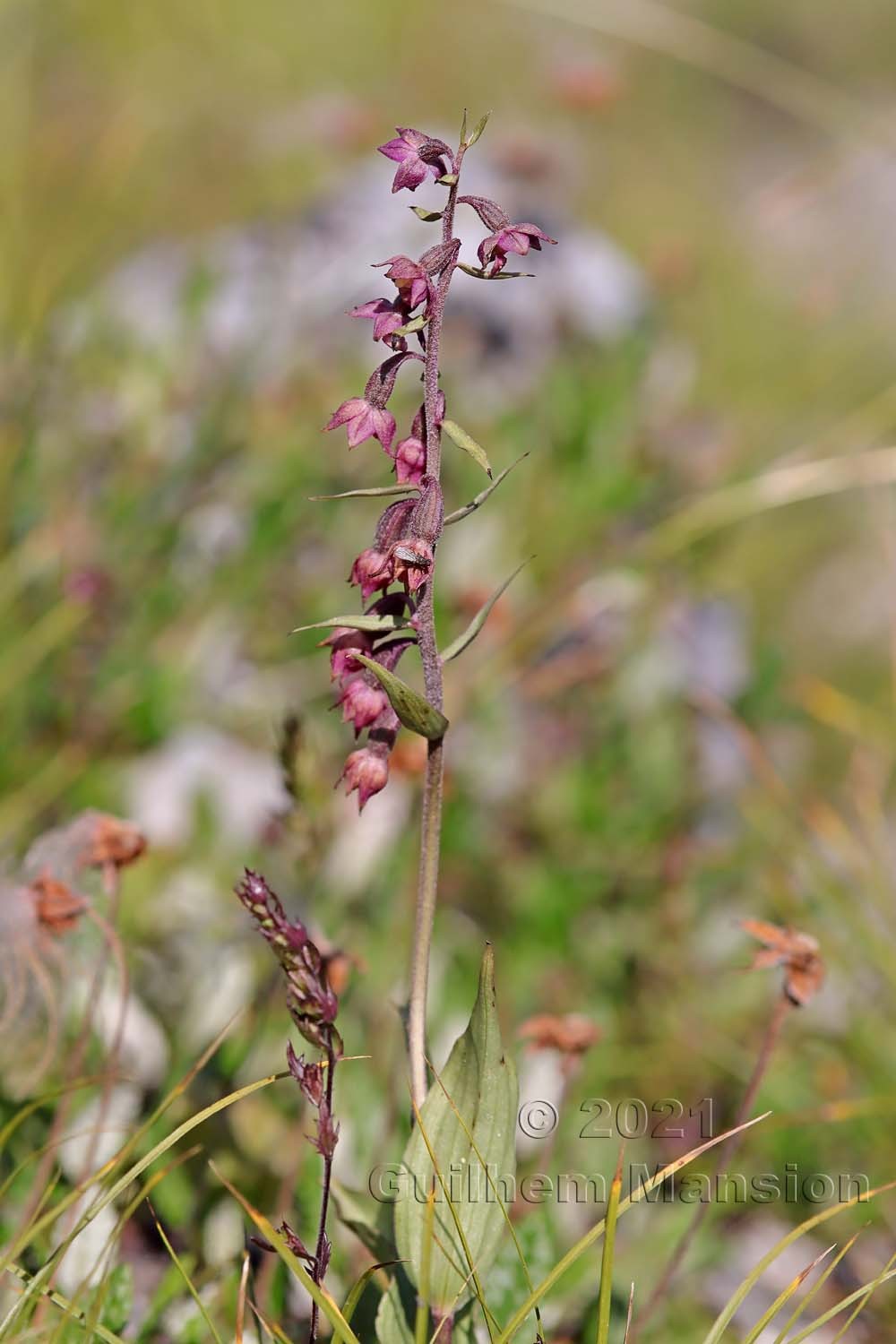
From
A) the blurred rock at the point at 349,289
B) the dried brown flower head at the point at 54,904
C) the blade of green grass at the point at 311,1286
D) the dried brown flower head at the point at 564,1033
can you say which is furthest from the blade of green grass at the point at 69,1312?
the blurred rock at the point at 349,289

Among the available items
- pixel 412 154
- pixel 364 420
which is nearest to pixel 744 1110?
pixel 364 420

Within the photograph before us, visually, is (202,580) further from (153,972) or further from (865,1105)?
(865,1105)

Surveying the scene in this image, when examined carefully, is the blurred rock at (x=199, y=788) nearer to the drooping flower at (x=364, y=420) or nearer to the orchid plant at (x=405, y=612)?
→ the orchid plant at (x=405, y=612)

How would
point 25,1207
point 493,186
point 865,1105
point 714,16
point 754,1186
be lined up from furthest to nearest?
1. point 714,16
2. point 493,186
3. point 754,1186
4. point 865,1105
5. point 25,1207

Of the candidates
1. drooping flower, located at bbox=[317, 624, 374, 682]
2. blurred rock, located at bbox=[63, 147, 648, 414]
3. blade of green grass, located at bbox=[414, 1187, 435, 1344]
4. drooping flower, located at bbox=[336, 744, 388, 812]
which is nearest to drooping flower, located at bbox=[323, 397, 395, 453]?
drooping flower, located at bbox=[317, 624, 374, 682]

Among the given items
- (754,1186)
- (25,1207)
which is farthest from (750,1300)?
(25,1207)

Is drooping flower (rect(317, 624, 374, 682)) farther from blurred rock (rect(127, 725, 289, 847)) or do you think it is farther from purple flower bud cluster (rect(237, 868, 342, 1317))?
blurred rock (rect(127, 725, 289, 847))
